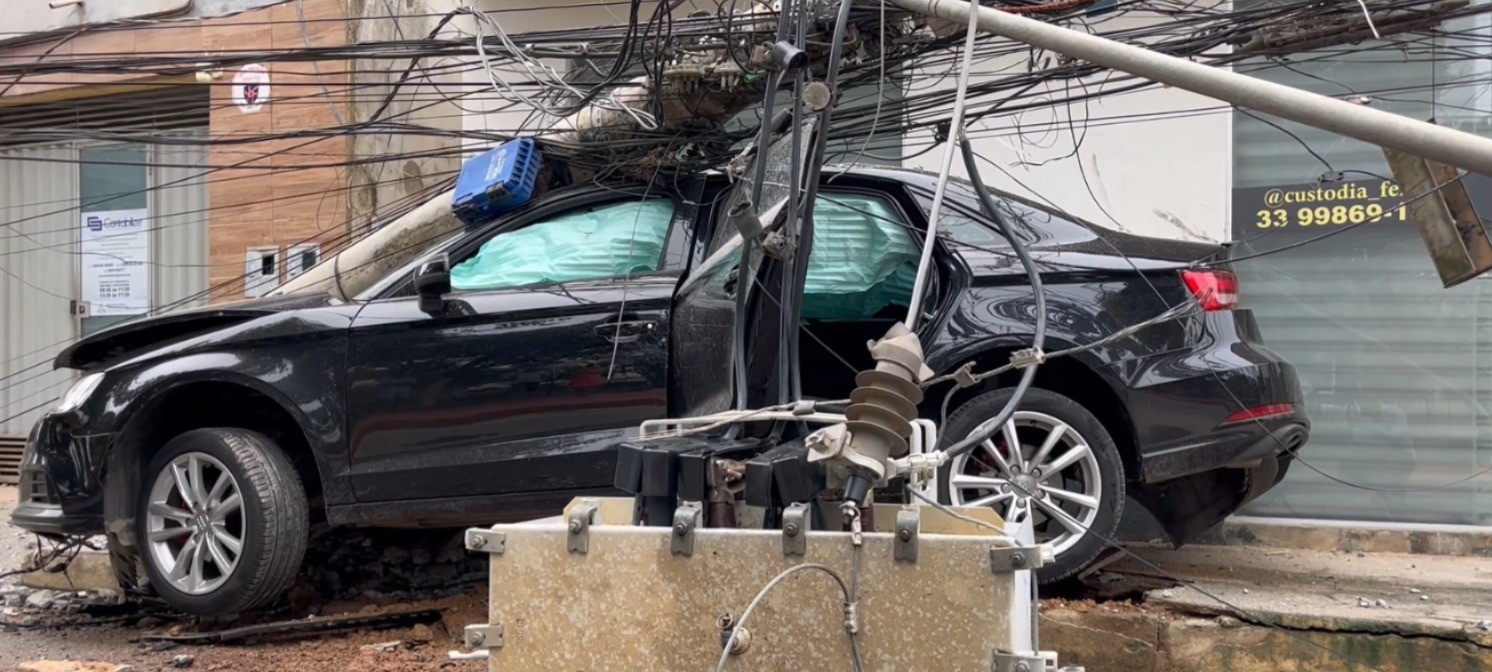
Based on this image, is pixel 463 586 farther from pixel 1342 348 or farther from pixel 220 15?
pixel 220 15

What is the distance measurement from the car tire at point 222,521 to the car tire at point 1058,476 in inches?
99.7

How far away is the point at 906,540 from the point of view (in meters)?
2.07

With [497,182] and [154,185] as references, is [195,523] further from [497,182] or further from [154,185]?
[154,185]

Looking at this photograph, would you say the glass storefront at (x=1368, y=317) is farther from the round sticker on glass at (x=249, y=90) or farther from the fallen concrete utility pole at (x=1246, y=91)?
the round sticker on glass at (x=249, y=90)

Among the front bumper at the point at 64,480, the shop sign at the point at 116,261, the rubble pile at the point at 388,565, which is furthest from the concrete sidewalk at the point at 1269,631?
the shop sign at the point at 116,261

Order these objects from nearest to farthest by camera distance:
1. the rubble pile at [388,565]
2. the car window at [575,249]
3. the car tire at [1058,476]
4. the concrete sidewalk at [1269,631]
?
the concrete sidewalk at [1269,631] < the car tire at [1058,476] < the car window at [575,249] < the rubble pile at [388,565]

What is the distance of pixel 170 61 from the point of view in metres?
5.83

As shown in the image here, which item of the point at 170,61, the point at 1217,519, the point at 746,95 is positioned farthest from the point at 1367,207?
the point at 170,61

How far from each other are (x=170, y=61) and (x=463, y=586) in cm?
309

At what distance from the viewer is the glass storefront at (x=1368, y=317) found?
6219 mm

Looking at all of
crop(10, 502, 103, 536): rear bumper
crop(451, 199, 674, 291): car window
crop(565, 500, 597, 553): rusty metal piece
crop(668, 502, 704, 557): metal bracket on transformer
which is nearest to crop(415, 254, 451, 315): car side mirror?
crop(451, 199, 674, 291): car window

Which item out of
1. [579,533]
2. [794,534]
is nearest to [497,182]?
[579,533]

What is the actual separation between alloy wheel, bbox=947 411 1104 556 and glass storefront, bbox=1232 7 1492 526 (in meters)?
2.54

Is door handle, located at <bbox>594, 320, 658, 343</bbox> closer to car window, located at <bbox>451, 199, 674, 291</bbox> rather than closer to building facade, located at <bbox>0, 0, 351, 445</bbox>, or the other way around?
car window, located at <bbox>451, 199, 674, 291</bbox>
